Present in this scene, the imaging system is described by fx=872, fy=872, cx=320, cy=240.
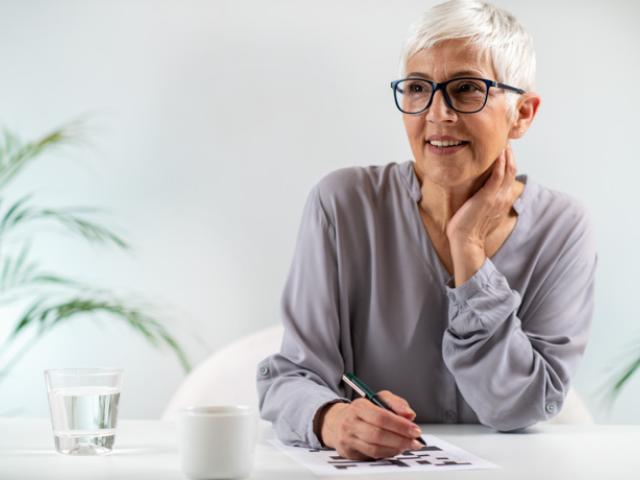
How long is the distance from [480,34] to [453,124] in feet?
0.56

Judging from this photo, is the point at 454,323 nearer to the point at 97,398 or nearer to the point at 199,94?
the point at 97,398

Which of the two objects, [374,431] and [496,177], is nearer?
[374,431]

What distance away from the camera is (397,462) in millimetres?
1140

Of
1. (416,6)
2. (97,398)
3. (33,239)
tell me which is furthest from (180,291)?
(97,398)

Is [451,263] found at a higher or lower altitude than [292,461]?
higher

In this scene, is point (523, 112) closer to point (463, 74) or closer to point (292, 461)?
point (463, 74)

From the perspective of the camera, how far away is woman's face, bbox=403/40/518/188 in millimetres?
1537

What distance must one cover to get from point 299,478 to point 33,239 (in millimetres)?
2214

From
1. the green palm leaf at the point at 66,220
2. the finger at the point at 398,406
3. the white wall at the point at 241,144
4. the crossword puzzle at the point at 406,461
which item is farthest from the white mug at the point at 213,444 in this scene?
the green palm leaf at the point at 66,220

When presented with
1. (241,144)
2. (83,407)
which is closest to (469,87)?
(83,407)

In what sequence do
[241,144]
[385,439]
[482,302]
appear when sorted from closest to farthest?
[385,439], [482,302], [241,144]

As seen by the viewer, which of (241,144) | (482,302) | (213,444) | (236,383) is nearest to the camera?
(213,444)

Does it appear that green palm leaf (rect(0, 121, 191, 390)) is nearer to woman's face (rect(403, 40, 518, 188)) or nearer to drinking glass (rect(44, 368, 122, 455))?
woman's face (rect(403, 40, 518, 188))

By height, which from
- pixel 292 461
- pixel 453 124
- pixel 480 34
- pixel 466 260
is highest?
pixel 480 34
